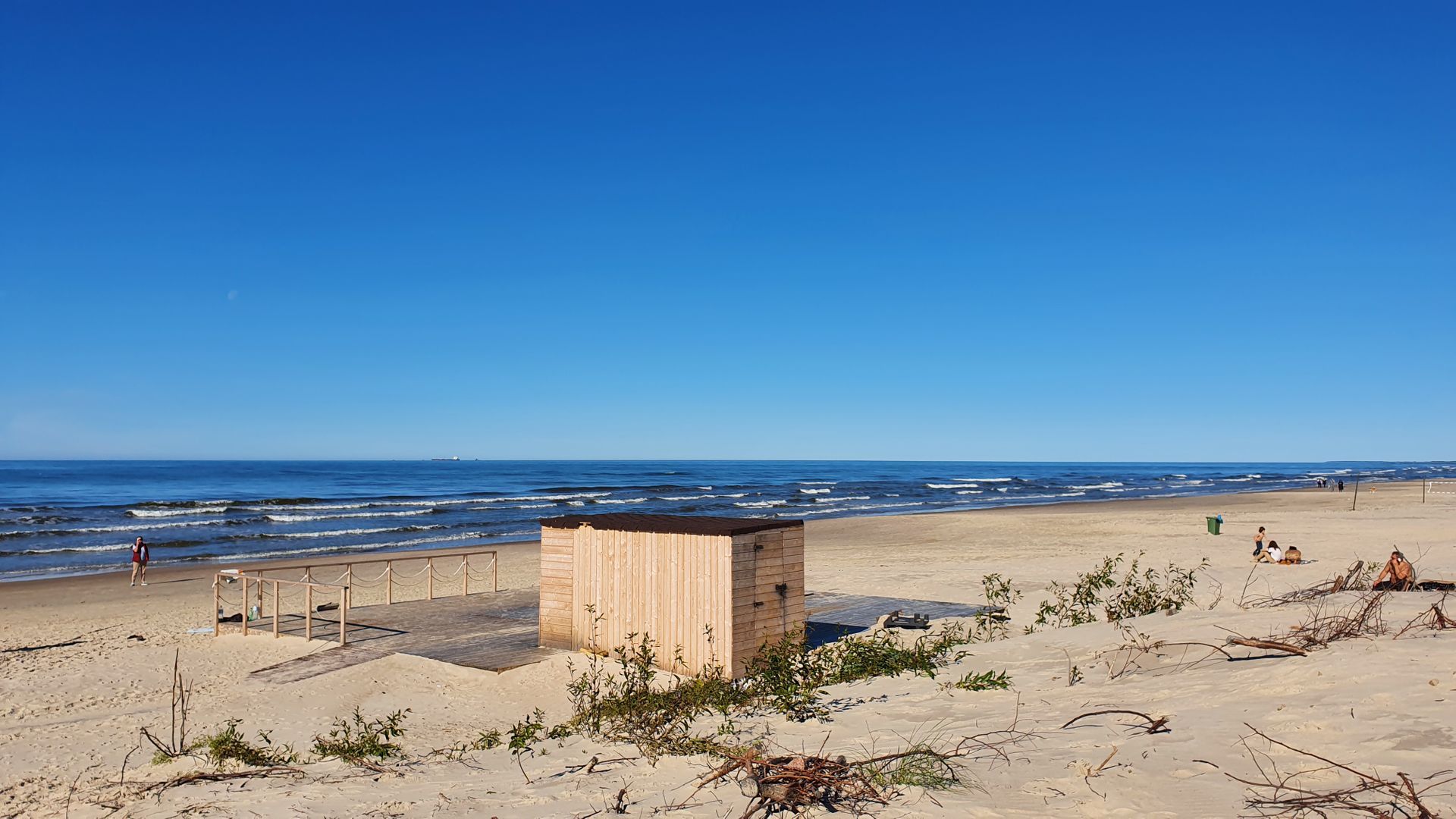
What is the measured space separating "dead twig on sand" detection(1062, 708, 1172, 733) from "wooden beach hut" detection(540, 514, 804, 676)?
17.8 feet

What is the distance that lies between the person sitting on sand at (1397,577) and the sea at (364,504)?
31247 mm

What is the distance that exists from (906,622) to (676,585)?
15.1ft

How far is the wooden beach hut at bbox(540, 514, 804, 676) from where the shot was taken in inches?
458

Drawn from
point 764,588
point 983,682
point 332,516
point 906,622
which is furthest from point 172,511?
point 983,682

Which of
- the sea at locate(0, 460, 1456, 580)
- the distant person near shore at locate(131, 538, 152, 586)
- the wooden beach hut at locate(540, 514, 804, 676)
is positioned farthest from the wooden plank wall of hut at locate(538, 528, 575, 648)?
the sea at locate(0, 460, 1456, 580)

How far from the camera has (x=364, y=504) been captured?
58656 millimetres

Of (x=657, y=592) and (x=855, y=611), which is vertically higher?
(x=657, y=592)

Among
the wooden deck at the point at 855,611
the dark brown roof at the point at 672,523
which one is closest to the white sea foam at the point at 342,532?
the wooden deck at the point at 855,611

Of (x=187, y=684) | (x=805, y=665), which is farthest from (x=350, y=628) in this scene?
(x=805, y=665)

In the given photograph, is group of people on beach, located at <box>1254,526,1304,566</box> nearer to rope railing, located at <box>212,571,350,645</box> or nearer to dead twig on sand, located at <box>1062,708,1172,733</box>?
dead twig on sand, located at <box>1062,708,1172,733</box>

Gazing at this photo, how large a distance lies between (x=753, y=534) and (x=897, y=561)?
1629cm

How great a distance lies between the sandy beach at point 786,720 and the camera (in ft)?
16.1

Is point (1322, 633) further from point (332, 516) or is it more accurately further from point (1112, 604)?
point (332, 516)

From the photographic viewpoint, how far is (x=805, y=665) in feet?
30.3
